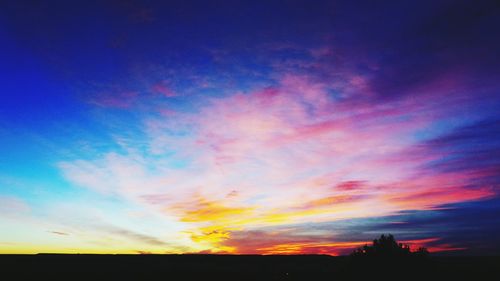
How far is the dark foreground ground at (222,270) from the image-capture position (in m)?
35.4

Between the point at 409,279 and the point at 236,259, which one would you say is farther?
the point at 236,259

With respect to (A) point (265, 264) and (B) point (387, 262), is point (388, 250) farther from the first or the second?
(A) point (265, 264)

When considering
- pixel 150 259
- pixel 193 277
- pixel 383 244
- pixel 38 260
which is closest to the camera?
pixel 383 244

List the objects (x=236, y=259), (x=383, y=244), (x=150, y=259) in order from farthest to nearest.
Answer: (x=236, y=259) → (x=150, y=259) → (x=383, y=244)

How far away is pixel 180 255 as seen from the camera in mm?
93562

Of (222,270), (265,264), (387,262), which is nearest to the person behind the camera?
(387,262)

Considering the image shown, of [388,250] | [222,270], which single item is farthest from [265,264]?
[388,250]

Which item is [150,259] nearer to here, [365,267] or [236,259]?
[236,259]

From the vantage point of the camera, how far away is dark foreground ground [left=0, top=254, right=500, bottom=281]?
116 ft

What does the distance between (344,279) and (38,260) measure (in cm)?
6443

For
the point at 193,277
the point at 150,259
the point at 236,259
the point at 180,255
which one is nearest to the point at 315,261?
the point at 236,259

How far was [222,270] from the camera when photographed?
2633 inches

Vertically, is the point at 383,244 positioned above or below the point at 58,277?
above

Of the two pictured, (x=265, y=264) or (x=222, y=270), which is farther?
(x=265, y=264)
